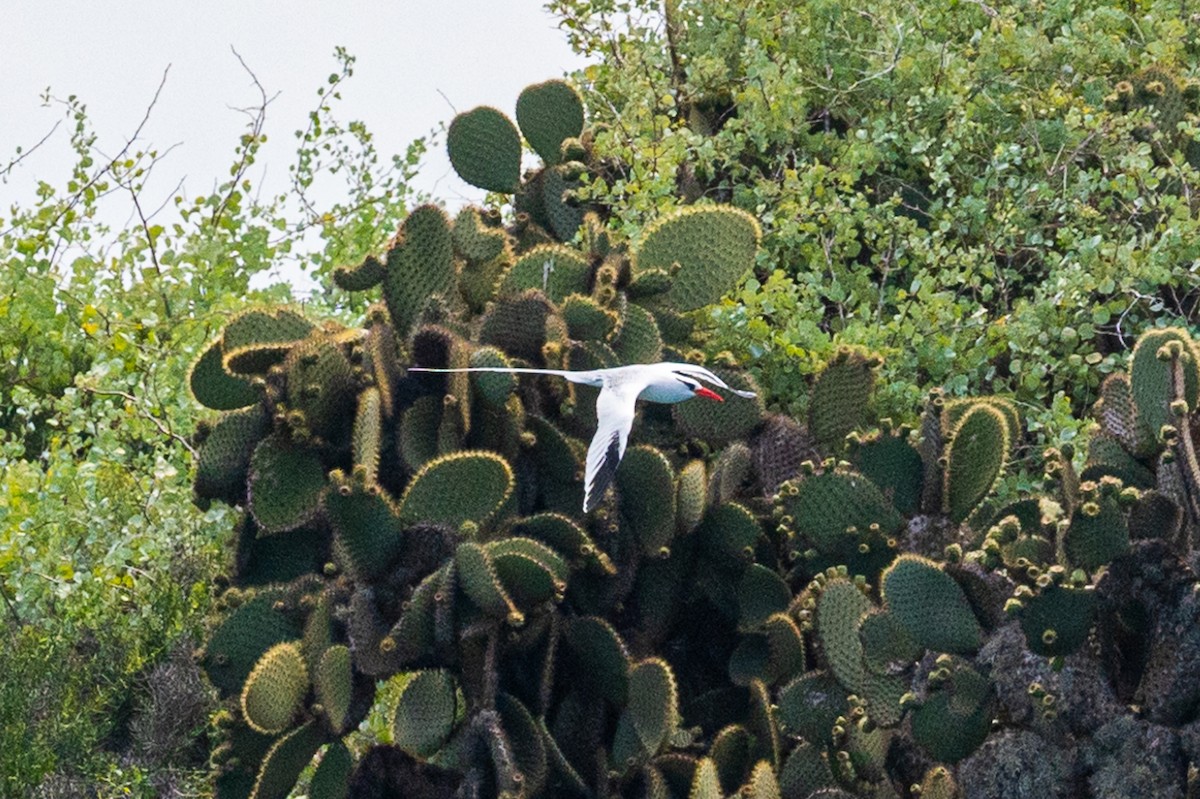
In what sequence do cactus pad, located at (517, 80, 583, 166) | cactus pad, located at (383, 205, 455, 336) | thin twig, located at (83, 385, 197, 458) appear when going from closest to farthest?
cactus pad, located at (383, 205, 455, 336) < cactus pad, located at (517, 80, 583, 166) < thin twig, located at (83, 385, 197, 458)

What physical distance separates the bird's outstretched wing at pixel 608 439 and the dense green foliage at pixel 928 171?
79.7 inches

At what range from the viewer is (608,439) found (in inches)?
340

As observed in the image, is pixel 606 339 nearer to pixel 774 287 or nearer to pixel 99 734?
pixel 774 287

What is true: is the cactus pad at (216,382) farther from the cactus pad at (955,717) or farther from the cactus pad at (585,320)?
the cactus pad at (955,717)

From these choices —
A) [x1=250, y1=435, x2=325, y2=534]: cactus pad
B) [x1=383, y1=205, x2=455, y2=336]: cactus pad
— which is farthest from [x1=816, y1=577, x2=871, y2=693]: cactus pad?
[x1=383, y1=205, x2=455, y2=336]: cactus pad

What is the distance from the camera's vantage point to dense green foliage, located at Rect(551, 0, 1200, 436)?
1097 centimetres

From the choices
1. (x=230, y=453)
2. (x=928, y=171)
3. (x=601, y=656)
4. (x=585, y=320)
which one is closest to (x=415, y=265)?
(x=585, y=320)

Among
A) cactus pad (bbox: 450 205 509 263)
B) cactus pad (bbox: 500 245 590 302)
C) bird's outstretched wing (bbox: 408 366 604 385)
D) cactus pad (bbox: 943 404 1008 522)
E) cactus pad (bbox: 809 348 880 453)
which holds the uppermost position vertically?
cactus pad (bbox: 450 205 509 263)

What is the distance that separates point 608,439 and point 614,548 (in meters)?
0.97

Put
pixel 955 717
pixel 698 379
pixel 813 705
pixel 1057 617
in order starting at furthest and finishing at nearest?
pixel 698 379 < pixel 813 705 < pixel 955 717 < pixel 1057 617

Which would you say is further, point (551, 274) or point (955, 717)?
point (551, 274)

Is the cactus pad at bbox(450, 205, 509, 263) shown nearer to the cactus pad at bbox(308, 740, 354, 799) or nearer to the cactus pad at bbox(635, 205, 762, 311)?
the cactus pad at bbox(635, 205, 762, 311)

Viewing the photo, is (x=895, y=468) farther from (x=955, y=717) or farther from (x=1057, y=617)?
→ (x=1057, y=617)

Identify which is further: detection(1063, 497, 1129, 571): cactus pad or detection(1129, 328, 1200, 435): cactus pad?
detection(1129, 328, 1200, 435): cactus pad
